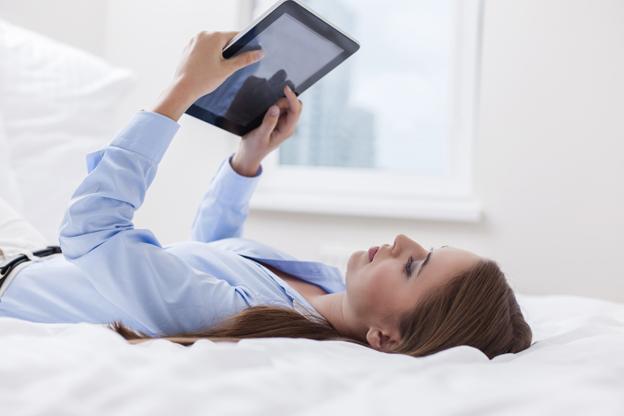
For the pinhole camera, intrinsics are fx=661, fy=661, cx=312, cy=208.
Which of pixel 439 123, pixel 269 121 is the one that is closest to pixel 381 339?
pixel 269 121

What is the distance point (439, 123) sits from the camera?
211cm

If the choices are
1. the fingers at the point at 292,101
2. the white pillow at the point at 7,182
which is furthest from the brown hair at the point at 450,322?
the white pillow at the point at 7,182

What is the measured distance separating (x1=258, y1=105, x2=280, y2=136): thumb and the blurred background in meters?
0.48

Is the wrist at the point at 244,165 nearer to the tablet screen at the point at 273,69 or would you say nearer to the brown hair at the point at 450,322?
the tablet screen at the point at 273,69

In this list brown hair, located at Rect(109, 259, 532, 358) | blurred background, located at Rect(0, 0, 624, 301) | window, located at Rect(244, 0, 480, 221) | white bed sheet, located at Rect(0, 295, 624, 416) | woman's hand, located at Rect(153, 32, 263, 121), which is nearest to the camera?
white bed sheet, located at Rect(0, 295, 624, 416)

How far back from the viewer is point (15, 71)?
1.42m

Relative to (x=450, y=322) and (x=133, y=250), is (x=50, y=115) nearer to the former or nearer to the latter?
(x=133, y=250)

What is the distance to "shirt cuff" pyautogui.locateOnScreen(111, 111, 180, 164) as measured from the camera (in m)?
0.90

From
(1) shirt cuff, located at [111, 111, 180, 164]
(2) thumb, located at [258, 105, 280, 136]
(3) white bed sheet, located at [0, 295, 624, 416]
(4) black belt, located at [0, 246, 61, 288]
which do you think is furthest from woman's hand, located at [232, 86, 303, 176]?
(3) white bed sheet, located at [0, 295, 624, 416]

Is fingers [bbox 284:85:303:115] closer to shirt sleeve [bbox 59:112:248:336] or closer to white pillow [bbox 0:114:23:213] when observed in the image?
shirt sleeve [bbox 59:112:248:336]

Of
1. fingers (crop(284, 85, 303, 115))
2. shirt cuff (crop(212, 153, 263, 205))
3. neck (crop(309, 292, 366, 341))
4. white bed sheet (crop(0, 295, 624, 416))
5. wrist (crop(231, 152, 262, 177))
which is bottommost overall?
neck (crop(309, 292, 366, 341))

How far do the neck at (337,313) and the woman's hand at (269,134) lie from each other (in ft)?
1.06

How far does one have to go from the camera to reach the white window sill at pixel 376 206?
6.08 feet

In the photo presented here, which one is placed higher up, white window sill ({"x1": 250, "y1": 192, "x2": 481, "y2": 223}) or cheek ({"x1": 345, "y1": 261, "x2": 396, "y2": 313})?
cheek ({"x1": 345, "y1": 261, "x2": 396, "y2": 313})
